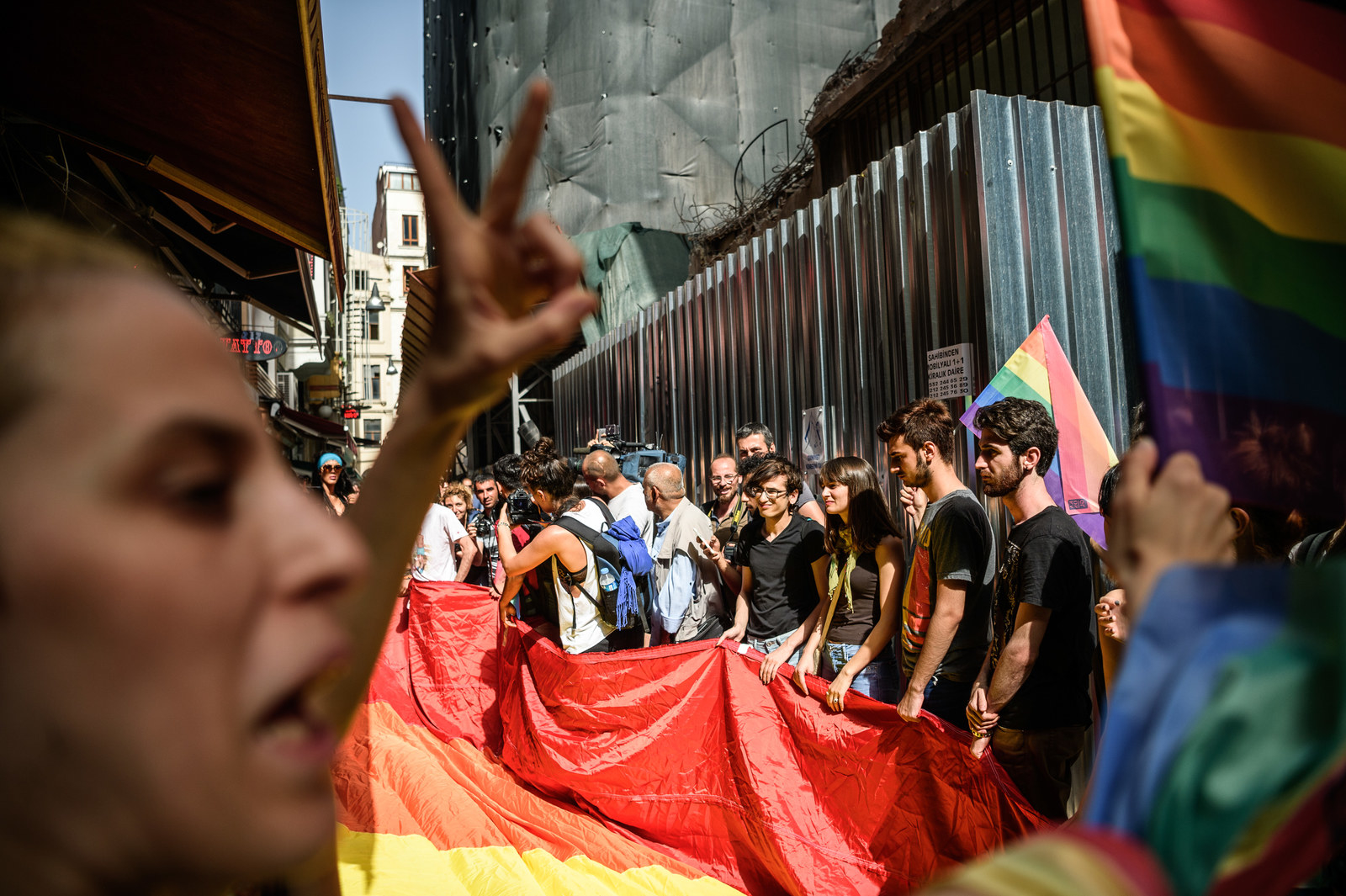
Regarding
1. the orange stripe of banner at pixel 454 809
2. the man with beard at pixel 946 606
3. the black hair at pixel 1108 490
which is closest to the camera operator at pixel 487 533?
the orange stripe of banner at pixel 454 809

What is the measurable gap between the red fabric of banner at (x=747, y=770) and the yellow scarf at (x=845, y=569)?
55cm

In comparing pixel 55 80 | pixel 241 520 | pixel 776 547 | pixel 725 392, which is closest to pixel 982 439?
pixel 776 547

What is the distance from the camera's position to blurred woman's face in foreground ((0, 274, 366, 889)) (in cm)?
49

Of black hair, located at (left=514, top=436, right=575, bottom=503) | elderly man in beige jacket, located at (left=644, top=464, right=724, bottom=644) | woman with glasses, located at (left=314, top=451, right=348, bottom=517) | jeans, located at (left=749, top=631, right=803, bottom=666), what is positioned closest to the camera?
jeans, located at (left=749, top=631, right=803, bottom=666)

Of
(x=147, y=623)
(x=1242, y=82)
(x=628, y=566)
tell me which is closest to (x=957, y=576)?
(x=628, y=566)

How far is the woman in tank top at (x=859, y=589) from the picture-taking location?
4.16 m

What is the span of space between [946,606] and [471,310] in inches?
128

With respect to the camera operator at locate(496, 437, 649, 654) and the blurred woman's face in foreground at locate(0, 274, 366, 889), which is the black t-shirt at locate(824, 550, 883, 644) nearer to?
the camera operator at locate(496, 437, 649, 654)

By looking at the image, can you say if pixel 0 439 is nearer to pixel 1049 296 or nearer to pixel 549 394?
pixel 1049 296

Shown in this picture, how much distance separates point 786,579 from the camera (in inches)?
194

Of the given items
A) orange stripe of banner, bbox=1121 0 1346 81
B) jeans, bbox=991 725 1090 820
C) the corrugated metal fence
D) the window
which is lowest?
jeans, bbox=991 725 1090 820

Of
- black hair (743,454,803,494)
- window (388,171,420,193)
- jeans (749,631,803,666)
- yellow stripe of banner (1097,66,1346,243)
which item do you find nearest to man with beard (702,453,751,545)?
black hair (743,454,803,494)

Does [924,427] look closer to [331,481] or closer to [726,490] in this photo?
[726,490]

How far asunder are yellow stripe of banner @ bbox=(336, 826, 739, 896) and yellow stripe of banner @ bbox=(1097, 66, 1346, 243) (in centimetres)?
356
